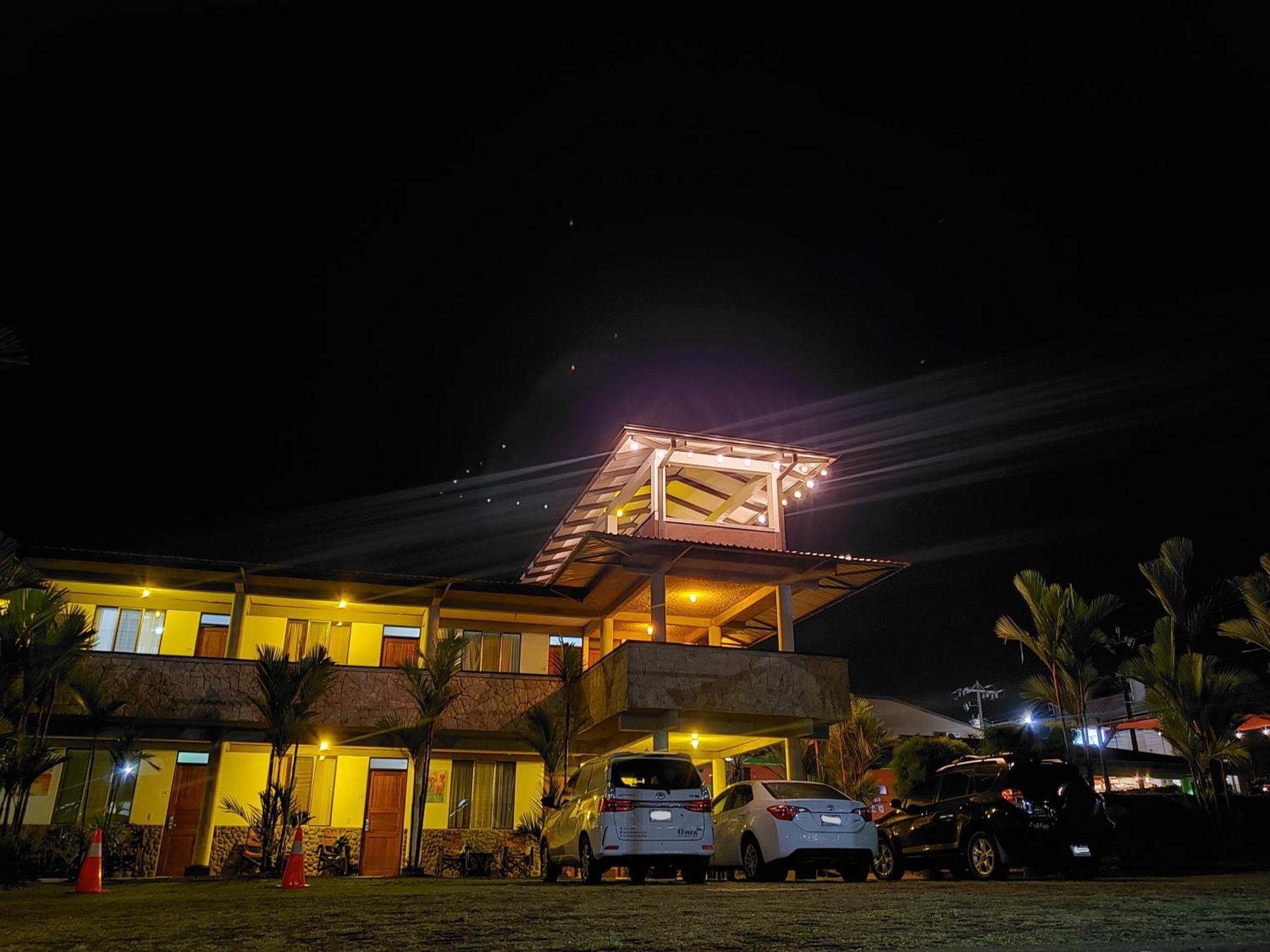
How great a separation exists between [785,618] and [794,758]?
2.91 metres

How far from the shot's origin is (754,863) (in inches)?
494

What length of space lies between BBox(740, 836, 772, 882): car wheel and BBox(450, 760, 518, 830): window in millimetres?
10337

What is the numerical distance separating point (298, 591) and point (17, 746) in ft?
29.9

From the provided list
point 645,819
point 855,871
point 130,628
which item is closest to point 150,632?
point 130,628

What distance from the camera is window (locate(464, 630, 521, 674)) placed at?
23828 millimetres

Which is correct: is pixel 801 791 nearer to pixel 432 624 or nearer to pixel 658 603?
pixel 658 603

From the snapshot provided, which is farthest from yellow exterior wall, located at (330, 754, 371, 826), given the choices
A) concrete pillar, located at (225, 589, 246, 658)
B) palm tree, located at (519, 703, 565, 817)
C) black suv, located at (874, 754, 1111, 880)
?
black suv, located at (874, 754, 1111, 880)

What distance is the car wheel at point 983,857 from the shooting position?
1175 centimetres

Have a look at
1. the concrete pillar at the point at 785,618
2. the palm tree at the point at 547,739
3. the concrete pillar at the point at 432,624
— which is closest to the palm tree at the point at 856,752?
the concrete pillar at the point at 785,618

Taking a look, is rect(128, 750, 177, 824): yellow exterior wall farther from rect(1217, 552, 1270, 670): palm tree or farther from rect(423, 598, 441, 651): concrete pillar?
rect(1217, 552, 1270, 670): palm tree

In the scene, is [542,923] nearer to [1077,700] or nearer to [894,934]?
[894,934]

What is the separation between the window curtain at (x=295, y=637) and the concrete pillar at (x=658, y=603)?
929 centimetres

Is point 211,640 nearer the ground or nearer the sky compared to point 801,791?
nearer the sky

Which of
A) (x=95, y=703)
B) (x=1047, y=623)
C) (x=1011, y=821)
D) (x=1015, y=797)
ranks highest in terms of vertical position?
(x=1047, y=623)
